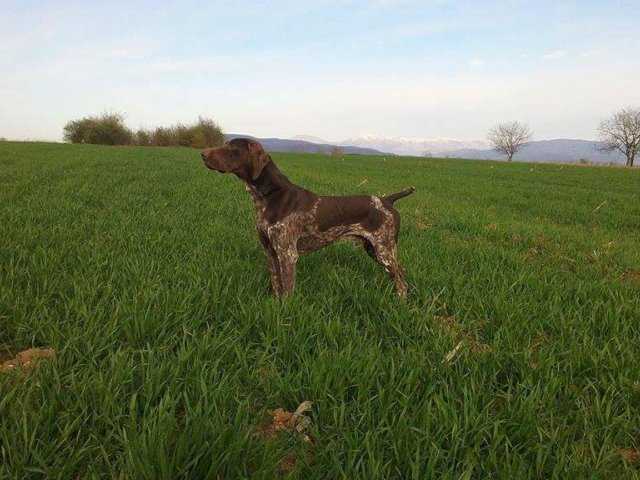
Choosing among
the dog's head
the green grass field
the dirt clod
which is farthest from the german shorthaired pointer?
the dirt clod

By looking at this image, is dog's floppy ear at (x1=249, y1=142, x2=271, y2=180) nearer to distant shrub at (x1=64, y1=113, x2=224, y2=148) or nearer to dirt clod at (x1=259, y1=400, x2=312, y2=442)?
dirt clod at (x1=259, y1=400, x2=312, y2=442)

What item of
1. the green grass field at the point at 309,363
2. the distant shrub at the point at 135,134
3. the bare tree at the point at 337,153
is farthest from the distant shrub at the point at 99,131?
the green grass field at the point at 309,363

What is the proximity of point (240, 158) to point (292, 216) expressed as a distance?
711 millimetres

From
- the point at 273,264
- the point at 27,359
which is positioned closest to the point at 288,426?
the point at 27,359

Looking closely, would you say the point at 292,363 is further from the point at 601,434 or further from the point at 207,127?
the point at 207,127

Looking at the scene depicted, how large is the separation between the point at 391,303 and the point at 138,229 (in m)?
4.04

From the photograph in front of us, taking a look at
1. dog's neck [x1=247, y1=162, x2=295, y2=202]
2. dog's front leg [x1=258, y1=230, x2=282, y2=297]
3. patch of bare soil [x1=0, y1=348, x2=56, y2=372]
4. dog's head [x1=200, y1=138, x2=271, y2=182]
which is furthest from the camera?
dog's front leg [x1=258, y1=230, x2=282, y2=297]

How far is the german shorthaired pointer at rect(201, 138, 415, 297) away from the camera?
3312 millimetres

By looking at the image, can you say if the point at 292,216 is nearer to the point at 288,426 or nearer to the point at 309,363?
the point at 309,363

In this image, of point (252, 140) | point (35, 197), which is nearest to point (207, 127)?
point (35, 197)

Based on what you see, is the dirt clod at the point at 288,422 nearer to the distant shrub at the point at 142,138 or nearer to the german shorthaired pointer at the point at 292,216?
the german shorthaired pointer at the point at 292,216

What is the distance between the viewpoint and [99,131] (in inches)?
2650

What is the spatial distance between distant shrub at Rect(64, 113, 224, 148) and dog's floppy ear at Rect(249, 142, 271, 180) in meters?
69.7

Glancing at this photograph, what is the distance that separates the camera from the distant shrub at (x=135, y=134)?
2670 inches
